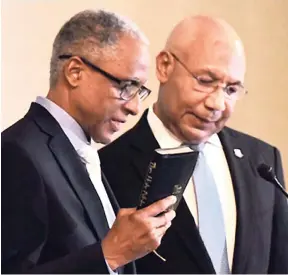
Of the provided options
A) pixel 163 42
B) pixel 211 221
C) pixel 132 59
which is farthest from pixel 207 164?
pixel 163 42

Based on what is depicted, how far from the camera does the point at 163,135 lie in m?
1.59

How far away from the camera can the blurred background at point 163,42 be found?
2002mm

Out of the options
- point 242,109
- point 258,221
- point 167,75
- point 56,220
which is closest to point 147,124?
point 167,75

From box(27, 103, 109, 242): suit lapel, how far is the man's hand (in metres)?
0.13

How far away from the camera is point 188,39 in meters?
1.58

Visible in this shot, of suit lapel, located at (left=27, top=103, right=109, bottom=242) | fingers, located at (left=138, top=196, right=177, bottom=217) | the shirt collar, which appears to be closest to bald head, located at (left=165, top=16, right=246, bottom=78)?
the shirt collar

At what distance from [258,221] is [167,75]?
39 centimetres

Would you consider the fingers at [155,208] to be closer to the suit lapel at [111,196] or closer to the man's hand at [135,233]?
the man's hand at [135,233]

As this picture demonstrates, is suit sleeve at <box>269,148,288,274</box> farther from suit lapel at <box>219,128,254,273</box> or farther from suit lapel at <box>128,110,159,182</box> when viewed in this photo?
suit lapel at <box>128,110,159,182</box>

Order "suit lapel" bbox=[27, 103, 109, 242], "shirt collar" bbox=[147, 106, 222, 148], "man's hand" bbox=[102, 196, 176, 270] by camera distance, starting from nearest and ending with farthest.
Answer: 1. "man's hand" bbox=[102, 196, 176, 270]
2. "suit lapel" bbox=[27, 103, 109, 242]
3. "shirt collar" bbox=[147, 106, 222, 148]

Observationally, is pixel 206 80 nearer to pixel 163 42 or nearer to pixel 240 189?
pixel 240 189

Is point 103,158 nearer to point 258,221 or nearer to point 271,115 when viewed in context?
point 258,221

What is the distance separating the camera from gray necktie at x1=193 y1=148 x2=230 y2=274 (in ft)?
4.94

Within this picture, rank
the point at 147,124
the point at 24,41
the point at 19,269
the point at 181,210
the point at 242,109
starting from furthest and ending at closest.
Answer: the point at 242,109 < the point at 24,41 < the point at 147,124 < the point at 181,210 < the point at 19,269
